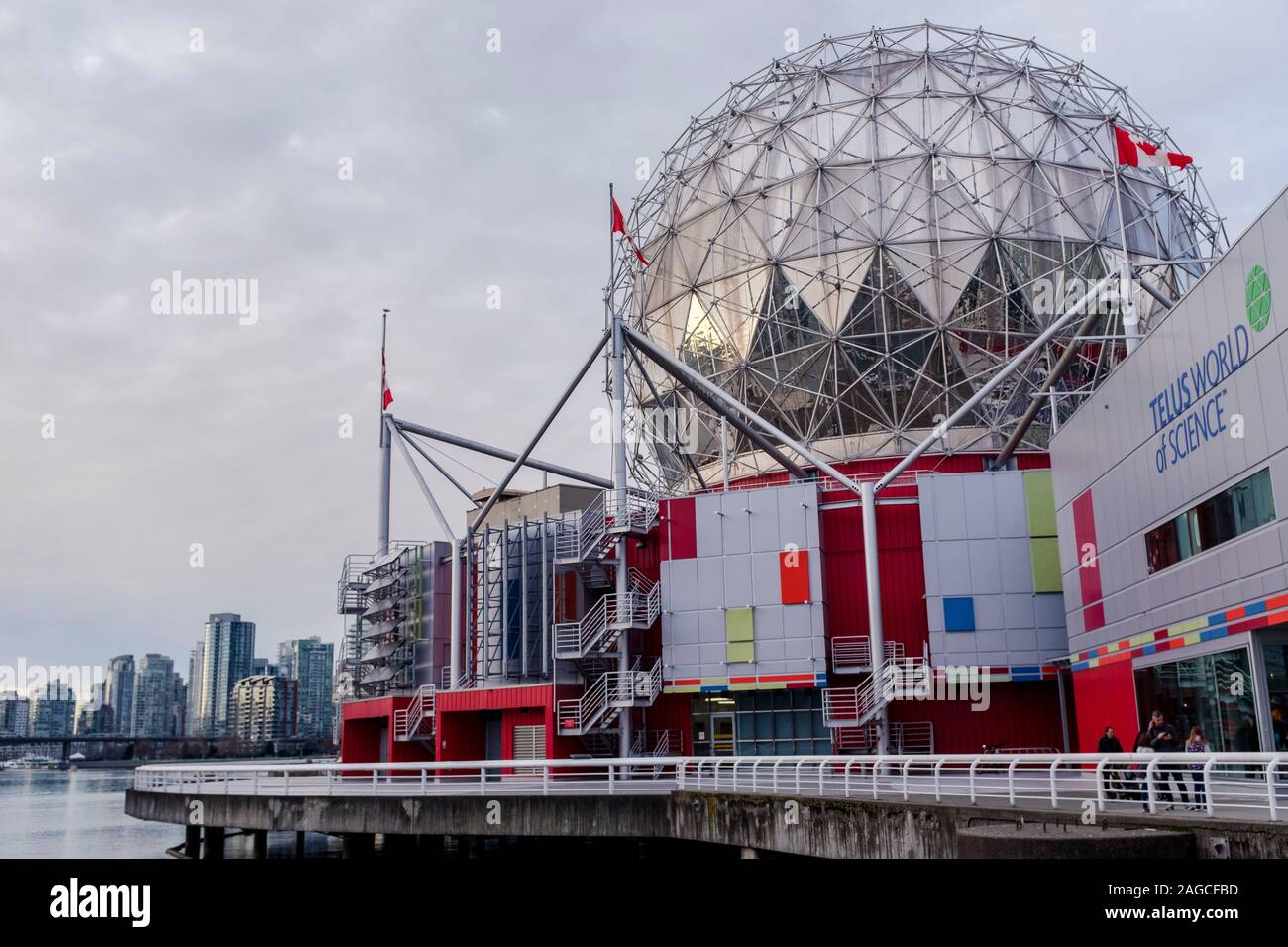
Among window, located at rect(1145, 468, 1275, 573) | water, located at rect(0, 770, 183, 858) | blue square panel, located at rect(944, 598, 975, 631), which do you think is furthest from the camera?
water, located at rect(0, 770, 183, 858)

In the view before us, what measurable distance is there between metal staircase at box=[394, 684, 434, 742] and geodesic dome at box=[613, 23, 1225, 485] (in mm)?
15090

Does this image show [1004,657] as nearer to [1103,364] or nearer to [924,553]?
[924,553]

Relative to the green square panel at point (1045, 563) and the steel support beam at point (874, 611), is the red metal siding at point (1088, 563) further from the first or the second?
the steel support beam at point (874, 611)

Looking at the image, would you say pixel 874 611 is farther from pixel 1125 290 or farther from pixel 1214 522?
pixel 1214 522

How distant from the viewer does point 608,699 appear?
135ft

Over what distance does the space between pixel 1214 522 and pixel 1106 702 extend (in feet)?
27.7

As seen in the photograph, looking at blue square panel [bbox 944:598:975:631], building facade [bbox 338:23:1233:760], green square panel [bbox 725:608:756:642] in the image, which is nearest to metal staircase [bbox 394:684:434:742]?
building facade [bbox 338:23:1233:760]

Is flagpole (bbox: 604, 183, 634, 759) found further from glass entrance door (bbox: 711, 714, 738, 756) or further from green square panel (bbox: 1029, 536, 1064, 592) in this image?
green square panel (bbox: 1029, 536, 1064, 592)

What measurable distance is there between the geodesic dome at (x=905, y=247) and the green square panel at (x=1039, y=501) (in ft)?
17.6

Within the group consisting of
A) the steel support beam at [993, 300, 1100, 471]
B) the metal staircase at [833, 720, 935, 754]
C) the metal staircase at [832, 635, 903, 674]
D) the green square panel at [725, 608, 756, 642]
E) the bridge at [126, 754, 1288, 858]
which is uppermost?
the steel support beam at [993, 300, 1100, 471]

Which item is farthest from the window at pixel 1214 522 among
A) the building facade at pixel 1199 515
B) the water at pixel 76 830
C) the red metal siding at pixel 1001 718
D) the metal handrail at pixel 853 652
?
the water at pixel 76 830

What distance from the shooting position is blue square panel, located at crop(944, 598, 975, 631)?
128 feet
